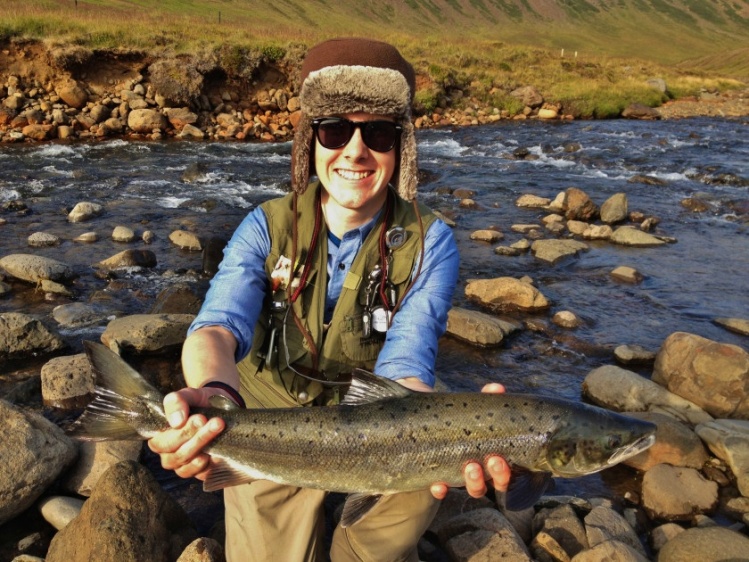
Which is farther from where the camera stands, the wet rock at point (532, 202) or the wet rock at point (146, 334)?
the wet rock at point (532, 202)

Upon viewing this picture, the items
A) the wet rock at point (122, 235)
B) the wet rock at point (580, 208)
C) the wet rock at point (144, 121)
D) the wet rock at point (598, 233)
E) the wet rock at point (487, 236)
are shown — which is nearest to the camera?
the wet rock at point (122, 235)

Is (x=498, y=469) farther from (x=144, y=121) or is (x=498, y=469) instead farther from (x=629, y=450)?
(x=144, y=121)

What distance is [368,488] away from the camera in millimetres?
3148

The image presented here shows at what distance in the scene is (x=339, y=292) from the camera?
407 cm

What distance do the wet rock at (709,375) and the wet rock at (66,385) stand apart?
20.8 feet

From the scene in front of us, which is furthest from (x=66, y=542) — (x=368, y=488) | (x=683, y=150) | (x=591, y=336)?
(x=683, y=150)

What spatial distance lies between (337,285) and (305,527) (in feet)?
5.05

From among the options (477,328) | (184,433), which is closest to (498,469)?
(184,433)

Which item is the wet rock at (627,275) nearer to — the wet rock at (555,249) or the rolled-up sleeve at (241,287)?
the wet rock at (555,249)

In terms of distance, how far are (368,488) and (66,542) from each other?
2.12m

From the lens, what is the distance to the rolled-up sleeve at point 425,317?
3.61 metres

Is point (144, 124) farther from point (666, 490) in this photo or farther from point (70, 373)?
point (666, 490)

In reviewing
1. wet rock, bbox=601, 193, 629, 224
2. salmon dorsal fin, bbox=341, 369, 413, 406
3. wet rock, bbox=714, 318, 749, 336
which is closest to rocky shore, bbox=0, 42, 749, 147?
wet rock, bbox=601, 193, 629, 224

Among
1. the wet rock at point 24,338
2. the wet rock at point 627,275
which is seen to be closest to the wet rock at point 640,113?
the wet rock at point 627,275
